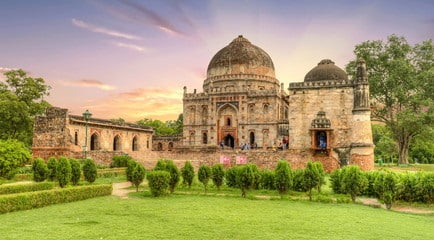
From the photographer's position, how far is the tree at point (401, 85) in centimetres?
3119

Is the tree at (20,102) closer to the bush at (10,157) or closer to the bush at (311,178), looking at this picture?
the bush at (10,157)

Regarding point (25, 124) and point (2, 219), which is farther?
point (25, 124)

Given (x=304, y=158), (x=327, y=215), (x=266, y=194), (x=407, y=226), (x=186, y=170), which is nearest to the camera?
(x=407, y=226)

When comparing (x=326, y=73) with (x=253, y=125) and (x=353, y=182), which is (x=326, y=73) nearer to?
(x=253, y=125)

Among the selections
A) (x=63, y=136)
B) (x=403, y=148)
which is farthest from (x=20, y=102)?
(x=403, y=148)

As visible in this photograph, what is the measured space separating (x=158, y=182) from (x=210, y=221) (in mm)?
5437

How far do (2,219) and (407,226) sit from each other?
1089 cm

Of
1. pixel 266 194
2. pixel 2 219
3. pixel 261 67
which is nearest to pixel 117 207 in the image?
pixel 2 219

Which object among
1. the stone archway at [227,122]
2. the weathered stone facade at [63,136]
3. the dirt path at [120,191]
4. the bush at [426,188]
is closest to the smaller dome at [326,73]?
the stone archway at [227,122]

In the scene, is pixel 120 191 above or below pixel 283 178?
below

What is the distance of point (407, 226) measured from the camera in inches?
390

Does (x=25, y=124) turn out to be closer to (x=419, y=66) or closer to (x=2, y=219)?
(x=2, y=219)

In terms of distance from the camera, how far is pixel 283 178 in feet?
49.8

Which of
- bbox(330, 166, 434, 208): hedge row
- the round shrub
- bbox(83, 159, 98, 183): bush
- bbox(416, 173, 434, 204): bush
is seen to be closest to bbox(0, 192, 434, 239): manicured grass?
bbox(330, 166, 434, 208): hedge row
